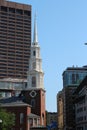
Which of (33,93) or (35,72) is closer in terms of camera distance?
(35,72)

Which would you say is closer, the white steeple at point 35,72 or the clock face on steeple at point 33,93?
the white steeple at point 35,72

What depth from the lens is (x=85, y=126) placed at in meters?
195

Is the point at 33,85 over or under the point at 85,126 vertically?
over

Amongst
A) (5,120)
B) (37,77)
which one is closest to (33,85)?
(37,77)

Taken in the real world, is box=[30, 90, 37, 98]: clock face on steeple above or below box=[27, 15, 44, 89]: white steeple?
below

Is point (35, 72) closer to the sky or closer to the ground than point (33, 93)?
closer to the sky

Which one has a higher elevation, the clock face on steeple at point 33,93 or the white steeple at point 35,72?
the white steeple at point 35,72

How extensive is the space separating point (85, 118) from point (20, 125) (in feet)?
161

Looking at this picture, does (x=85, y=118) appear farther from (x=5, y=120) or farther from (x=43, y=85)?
(x=5, y=120)

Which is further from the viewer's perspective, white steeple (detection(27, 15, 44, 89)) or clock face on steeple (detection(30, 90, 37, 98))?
clock face on steeple (detection(30, 90, 37, 98))

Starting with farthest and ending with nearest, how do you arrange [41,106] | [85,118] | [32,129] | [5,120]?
[85,118] → [41,106] → [32,129] → [5,120]

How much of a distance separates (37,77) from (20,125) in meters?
18.4

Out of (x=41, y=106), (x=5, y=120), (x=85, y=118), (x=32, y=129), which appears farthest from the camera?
(x=85, y=118)

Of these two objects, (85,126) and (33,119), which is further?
(85,126)
